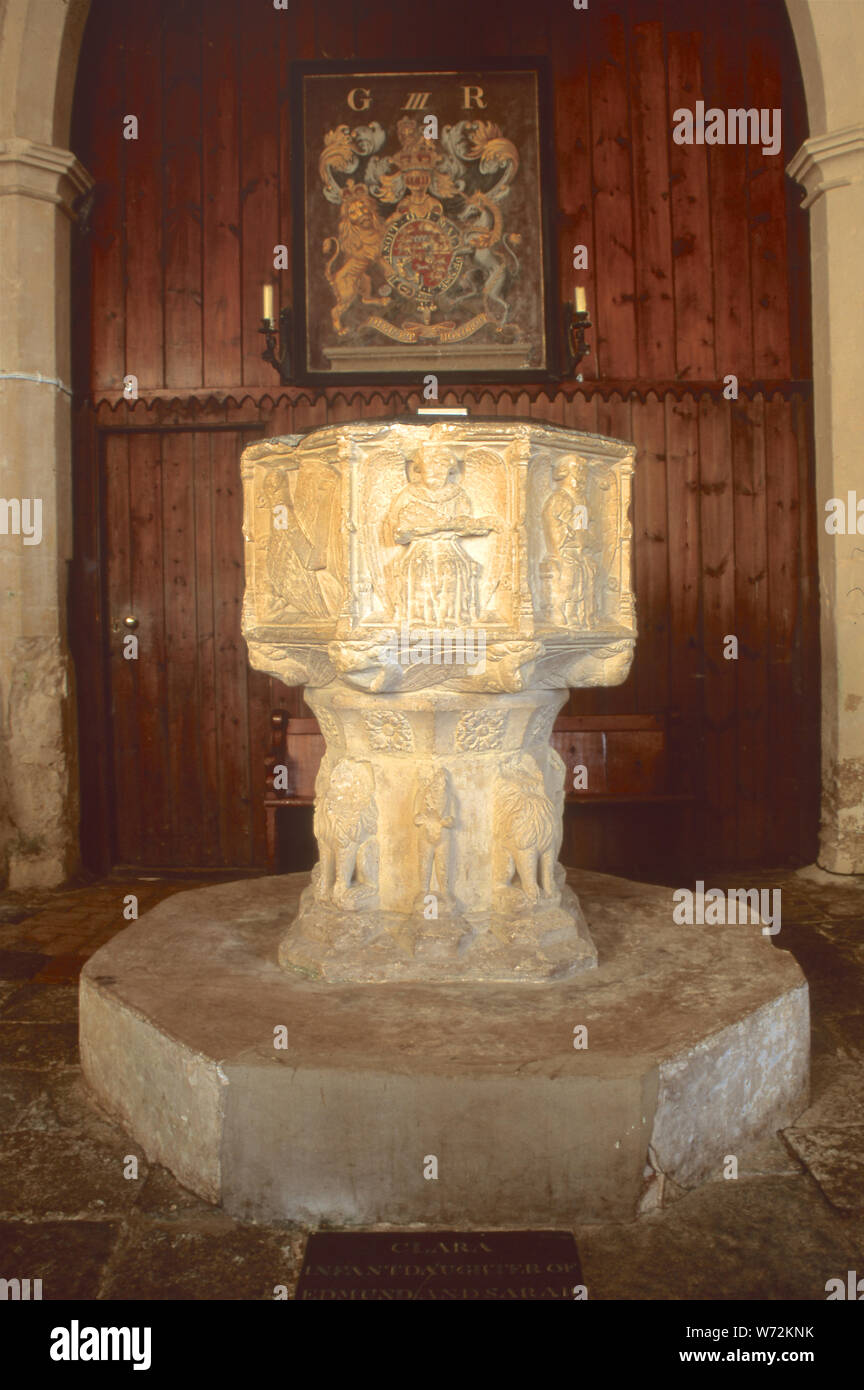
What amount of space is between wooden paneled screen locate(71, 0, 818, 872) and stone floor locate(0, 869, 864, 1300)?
2.72m

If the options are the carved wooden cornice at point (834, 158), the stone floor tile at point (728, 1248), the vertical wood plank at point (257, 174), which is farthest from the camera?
the vertical wood plank at point (257, 174)

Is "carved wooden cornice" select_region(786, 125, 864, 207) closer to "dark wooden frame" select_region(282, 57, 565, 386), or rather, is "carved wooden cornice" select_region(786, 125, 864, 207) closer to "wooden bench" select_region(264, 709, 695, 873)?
"dark wooden frame" select_region(282, 57, 565, 386)

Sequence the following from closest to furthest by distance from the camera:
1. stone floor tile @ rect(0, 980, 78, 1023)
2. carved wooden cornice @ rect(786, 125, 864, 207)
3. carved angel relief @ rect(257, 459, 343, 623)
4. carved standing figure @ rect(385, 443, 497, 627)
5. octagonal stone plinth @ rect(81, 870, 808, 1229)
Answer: octagonal stone plinth @ rect(81, 870, 808, 1229), carved standing figure @ rect(385, 443, 497, 627), carved angel relief @ rect(257, 459, 343, 623), stone floor tile @ rect(0, 980, 78, 1023), carved wooden cornice @ rect(786, 125, 864, 207)

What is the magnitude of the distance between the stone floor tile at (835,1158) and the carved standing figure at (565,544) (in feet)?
4.65

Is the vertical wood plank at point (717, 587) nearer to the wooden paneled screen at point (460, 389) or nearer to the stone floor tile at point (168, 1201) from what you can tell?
the wooden paneled screen at point (460, 389)

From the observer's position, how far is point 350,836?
3.08 metres

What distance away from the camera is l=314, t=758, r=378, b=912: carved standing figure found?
308 centimetres

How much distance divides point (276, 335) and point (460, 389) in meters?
0.99

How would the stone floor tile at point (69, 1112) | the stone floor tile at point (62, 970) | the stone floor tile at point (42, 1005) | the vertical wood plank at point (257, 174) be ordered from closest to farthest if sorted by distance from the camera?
the stone floor tile at point (69, 1112) → the stone floor tile at point (42, 1005) → the stone floor tile at point (62, 970) → the vertical wood plank at point (257, 174)

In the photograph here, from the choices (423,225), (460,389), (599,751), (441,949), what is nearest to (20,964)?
(441,949)

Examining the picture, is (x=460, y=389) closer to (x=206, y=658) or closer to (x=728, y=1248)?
(x=206, y=658)

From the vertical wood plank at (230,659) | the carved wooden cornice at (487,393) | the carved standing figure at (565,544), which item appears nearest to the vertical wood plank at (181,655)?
the vertical wood plank at (230,659)

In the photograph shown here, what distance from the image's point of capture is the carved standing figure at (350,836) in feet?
10.1

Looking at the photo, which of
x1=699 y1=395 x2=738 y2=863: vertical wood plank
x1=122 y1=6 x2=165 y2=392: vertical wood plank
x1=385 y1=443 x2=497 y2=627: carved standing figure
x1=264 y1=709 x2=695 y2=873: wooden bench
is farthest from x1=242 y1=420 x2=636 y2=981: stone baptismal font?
x1=122 y1=6 x2=165 y2=392: vertical wood plank
